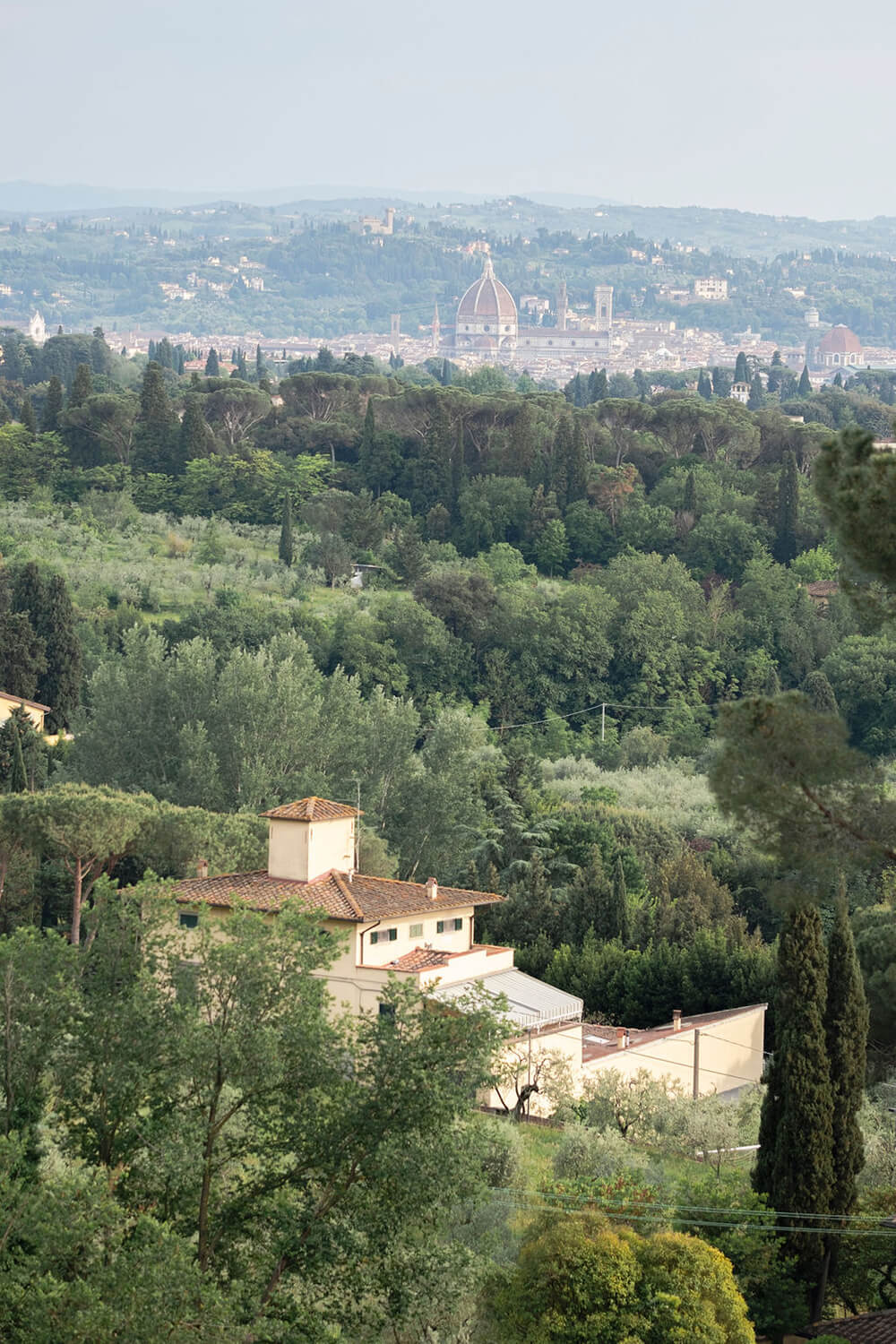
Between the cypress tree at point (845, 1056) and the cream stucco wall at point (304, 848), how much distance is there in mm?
8021

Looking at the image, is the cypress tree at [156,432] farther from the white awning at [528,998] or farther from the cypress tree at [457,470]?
the white awning at [528,998]

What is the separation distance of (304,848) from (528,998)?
3171 millimetres

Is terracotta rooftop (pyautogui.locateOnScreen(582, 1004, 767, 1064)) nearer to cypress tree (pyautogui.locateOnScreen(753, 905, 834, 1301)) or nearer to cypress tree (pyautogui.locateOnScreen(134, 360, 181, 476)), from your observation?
cypress tree (pyautogui.locateOnScreen(753, 905, 834, 1301))

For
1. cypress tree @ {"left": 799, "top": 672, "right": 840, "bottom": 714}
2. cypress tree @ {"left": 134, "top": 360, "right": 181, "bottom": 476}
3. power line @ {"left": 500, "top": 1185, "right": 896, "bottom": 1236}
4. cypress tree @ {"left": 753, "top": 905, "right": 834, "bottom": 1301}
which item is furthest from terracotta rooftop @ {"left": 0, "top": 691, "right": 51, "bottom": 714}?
power line @ {"left": 500, "top": 1185, "right": 896, "bottom": 1236}

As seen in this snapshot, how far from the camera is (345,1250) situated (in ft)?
44.6

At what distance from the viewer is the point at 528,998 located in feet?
81.7

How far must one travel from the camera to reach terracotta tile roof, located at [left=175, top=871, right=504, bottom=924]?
24.2 meters

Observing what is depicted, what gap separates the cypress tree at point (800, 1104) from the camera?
17844 mm

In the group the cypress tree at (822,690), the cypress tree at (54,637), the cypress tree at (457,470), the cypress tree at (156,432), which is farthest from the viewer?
the cypress tree at (156,432)

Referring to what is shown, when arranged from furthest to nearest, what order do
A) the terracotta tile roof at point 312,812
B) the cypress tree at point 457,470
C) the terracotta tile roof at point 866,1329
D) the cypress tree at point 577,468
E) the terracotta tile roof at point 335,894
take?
the cypress tree at point 457,470 < the cypress tree at point 577,468 < the terracotta tile roof at point 312,812 < the terracotta tile roof at point 335,894 < the terracotta tile roof at point 866,1329

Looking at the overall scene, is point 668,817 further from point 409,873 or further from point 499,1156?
point 499,1156

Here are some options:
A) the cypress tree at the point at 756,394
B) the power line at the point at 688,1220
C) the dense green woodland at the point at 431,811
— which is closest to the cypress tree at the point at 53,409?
the dense green woodland at the point at 431,811

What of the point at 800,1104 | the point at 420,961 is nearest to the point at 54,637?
the point at 420,961

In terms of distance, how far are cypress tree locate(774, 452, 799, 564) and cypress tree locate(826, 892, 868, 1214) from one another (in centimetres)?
3759
